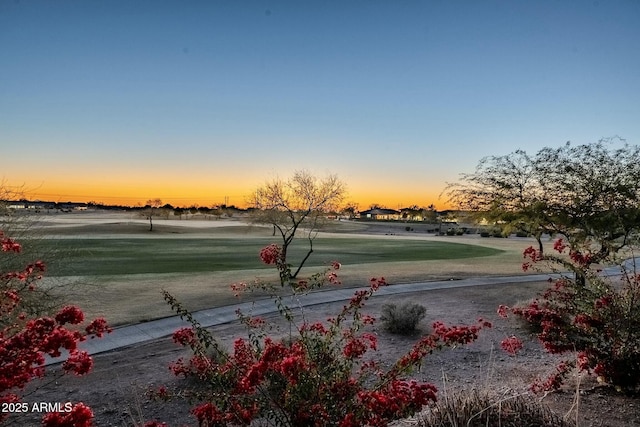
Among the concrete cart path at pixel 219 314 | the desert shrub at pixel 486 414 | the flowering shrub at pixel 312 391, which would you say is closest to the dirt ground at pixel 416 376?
the desert shrub at pixel 486 414

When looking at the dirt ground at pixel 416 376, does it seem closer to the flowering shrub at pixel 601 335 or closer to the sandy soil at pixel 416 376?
the sandy soil at pixel 416 376

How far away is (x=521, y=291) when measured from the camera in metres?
20.0

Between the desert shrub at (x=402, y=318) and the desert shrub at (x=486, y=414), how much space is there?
6.30m

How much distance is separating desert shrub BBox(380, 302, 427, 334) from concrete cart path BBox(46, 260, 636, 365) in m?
2.57

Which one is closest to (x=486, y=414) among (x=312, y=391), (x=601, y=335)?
(x=312, y=391)

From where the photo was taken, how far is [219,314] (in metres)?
14.9

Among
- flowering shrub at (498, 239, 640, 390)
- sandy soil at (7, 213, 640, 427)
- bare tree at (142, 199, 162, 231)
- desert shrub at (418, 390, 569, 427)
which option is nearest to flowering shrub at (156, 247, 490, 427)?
sandy soil at (7, 213, 640, 427)

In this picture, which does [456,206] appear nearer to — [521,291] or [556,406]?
[521,291]

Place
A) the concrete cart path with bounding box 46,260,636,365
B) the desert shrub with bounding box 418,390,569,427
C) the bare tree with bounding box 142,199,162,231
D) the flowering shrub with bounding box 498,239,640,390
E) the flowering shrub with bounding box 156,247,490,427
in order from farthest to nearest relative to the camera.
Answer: the bare tree with bounding box 142,199,162,231
the concrete cart path with bounding box 46,260,636,365
the flowering shrub with bounding box 498,239,640,390
the desert shrub with bounding box 418,390,569,427
the flowering shrub with bounding box 156,247,490,427

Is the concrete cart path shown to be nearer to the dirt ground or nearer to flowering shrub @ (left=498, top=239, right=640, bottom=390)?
the dirt ground

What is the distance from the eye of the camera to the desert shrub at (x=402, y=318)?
41.1 feet

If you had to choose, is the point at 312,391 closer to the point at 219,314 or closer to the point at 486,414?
the point at 486,414

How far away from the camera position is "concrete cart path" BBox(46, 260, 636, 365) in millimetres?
11586

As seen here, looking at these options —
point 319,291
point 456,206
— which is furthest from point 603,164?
point 319,291
